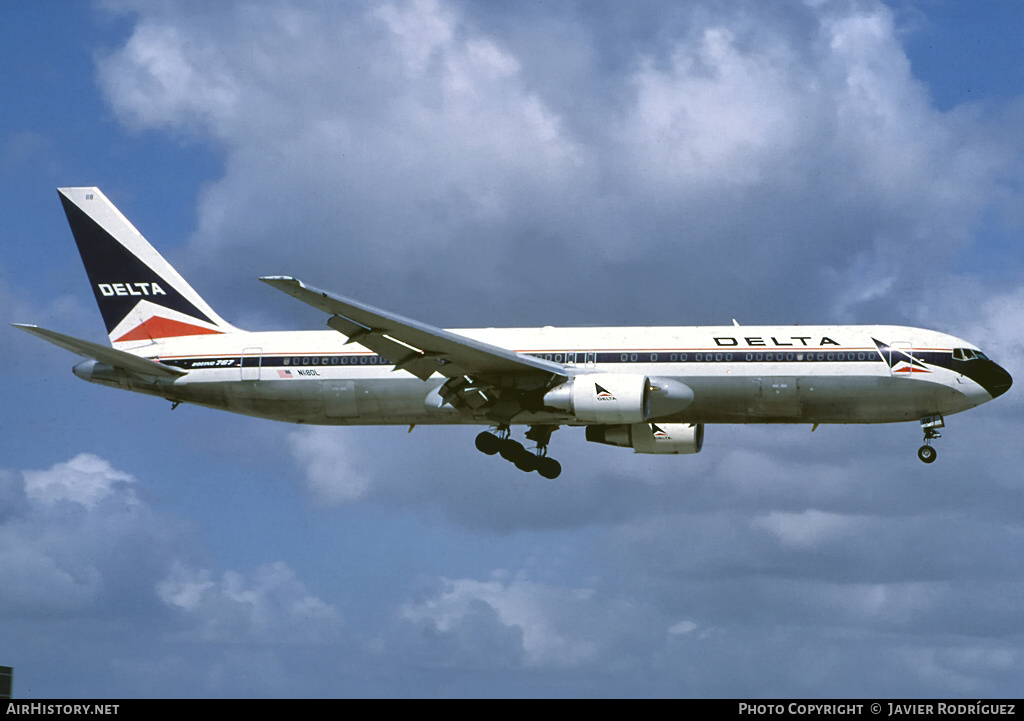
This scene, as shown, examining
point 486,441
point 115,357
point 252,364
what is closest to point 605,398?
point 486,441

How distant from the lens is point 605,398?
4312 centimetres

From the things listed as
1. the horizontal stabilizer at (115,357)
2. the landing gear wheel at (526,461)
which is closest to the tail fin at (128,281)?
the horizontal stabilizer at (115,357)

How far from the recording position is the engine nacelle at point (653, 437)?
49.0 meters

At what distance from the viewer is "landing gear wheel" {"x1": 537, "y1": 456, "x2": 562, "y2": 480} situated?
1912 inches

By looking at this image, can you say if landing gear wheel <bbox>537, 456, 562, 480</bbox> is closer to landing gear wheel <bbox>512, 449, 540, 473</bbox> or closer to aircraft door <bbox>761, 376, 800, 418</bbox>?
landing gear wheel <bbox>512, 449, 540, 473</bbox>

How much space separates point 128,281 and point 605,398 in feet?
68.6

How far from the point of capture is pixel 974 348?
144ft

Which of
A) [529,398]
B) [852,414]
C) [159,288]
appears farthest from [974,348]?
[159,288]

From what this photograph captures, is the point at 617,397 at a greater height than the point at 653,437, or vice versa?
the point at 653,437

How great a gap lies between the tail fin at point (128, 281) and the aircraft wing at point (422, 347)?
372 inches

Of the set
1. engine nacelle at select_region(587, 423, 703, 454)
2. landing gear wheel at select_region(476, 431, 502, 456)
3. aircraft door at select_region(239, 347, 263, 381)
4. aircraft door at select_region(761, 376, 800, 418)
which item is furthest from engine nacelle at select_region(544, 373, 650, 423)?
aircraft door at select_region(239, 347, 263, 381)

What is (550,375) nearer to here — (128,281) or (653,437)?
(653,437)

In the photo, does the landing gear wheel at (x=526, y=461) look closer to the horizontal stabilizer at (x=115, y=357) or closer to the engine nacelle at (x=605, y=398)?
the engine nacelle at (x=605, y=398)
